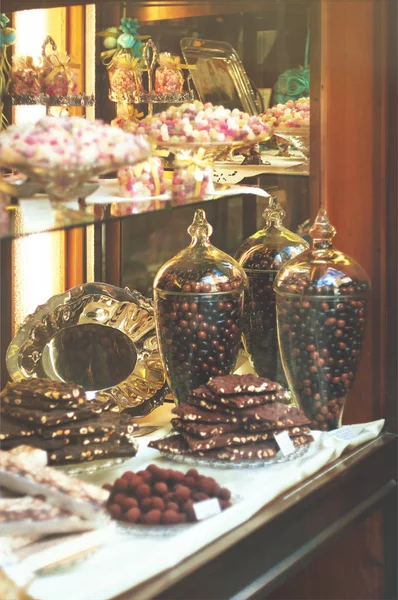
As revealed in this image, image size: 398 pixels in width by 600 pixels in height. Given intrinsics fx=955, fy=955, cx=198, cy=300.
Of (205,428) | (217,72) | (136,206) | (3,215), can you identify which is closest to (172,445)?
(205,428)

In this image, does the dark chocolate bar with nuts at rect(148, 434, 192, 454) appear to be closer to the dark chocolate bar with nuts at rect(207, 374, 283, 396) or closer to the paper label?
the dark chocolate bar with nuts at rect(207, 374, 283, 396)

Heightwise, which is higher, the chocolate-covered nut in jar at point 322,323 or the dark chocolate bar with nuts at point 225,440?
the chocolate-covered nut in jar at point 322,323

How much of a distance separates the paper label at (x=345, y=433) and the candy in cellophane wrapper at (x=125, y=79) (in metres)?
0.74

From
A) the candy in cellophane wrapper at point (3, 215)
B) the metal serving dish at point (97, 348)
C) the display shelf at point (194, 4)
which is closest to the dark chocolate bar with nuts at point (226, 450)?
the metal serving dish at point (97, 348)

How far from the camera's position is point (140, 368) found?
180cm

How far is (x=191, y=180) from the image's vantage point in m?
1.53

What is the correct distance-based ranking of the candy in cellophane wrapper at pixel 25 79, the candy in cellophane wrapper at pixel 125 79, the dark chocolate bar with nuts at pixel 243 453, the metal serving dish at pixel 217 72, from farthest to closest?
the candy in cellophane wrapper at pixel 25 79
the candy in cellophane wrapper at pixel 125 79
the metal serving dish at pixel 217 72
the dark chocolate bar with nuts at pixel 243 453

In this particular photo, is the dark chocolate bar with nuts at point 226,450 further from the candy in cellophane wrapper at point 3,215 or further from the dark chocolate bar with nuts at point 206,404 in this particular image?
the candy in cellophane wrapper at point 3,215

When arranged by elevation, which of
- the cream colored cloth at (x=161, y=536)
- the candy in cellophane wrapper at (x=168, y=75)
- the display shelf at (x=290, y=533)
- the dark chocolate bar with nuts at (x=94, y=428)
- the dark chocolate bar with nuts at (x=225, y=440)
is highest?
the candy in cellophane wrapper at (x=168, y=75)

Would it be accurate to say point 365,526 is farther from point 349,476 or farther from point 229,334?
point 229,334

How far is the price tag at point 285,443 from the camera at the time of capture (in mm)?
1533

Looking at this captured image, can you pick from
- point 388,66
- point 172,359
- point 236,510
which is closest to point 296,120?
point 388,66

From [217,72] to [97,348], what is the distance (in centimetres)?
57

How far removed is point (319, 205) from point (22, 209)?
704 millimetres
